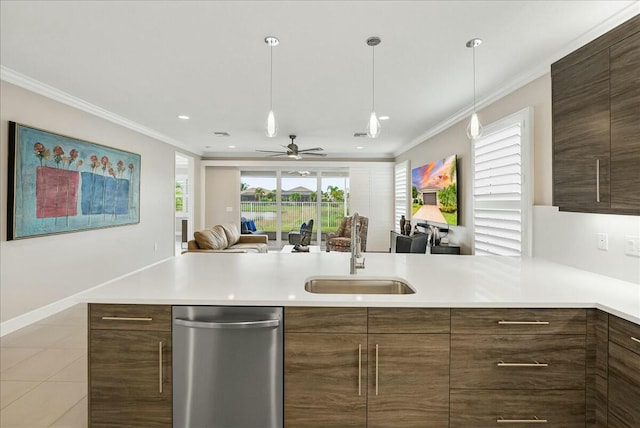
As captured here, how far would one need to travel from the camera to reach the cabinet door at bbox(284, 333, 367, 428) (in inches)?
60.1

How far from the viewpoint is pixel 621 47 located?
5.38 feet

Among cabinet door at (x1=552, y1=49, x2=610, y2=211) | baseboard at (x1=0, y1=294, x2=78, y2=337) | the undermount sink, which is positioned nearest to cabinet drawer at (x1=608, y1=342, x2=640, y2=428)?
cabinet door at (x1=552, y1=49, x2=610, y2=211)

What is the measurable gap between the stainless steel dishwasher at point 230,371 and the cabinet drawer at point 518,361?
81 cm

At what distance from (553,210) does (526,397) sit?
176 cm

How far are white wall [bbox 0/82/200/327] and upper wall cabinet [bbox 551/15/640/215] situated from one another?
15.3ft

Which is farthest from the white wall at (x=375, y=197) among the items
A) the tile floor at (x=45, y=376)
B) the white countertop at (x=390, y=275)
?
the tile floor at (x=45, y=376)

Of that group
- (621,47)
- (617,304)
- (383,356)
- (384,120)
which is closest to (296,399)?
(383,356)

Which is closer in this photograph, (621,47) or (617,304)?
(617,304)

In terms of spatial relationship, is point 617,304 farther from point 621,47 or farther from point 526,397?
point 621,47

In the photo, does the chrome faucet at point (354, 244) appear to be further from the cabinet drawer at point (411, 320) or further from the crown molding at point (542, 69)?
the crown molding at point (542, 69)

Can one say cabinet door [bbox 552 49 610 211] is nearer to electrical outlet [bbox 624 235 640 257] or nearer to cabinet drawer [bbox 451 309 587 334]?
Result: electrical outlet [bbox 624 235 640 257]

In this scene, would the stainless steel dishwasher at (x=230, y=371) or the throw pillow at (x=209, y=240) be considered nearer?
the stainless steel dishwasher at (x=230, y=371)

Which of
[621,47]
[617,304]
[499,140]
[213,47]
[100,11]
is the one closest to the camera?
[617,304]

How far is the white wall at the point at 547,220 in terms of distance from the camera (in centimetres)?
209
